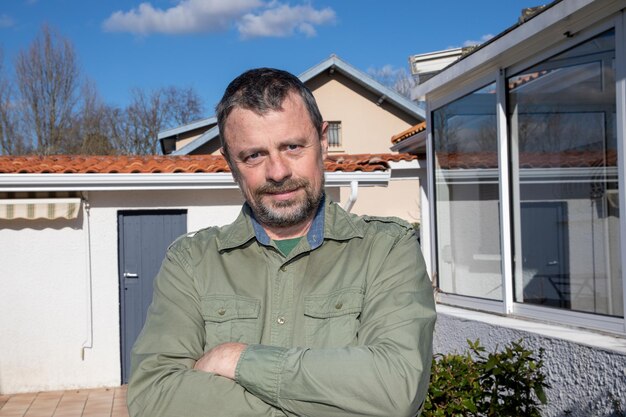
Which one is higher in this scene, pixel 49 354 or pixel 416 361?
pixel 416 361

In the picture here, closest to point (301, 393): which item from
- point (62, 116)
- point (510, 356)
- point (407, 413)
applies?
point (407, 413)

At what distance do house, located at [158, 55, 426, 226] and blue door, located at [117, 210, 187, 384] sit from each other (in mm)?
9788

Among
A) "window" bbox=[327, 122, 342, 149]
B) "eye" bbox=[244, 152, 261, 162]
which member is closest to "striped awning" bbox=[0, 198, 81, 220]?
"eye" bbox=[244, 152, 261, 162]

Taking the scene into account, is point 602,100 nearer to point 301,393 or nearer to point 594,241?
point 594,241

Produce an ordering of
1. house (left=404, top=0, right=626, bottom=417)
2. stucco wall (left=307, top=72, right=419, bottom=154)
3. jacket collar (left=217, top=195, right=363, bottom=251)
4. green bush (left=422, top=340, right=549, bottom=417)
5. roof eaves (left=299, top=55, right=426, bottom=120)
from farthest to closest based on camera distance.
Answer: stucco wall (left=307, top=72, right=419, bottom=154), roof eaves (left=299, top=55, right=426, bottom=120), house (left=404, top=0, right=626, bottom=417), green bush (left=422, top=340, right=549, bottom=417), jacket collar (left=217, top=195, right=363, bottom=251)

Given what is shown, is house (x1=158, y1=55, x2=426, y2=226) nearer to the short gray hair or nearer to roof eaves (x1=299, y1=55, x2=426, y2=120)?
roof eaves (x1=299, y1=55, x2=426, y2=120)

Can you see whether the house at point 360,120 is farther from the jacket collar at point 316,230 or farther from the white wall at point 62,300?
the jacket collar at point 316,230

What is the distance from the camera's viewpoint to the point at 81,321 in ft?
30.5

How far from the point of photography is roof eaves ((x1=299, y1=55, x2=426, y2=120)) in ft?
62.6

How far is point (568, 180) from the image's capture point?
16.0 feet

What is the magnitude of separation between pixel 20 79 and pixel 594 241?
2866 cm

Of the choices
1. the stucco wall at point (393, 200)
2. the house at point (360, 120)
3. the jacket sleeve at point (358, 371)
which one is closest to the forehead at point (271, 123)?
the jacket sleeve at point (358, 371)

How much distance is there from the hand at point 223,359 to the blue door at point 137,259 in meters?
7.70

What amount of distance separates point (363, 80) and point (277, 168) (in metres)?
18.2
